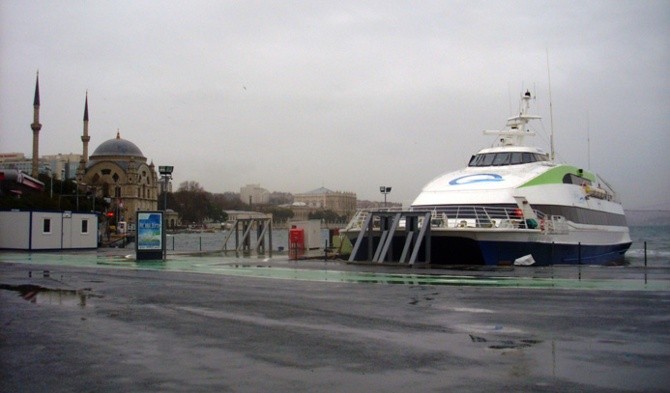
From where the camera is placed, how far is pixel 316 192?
6570 inches

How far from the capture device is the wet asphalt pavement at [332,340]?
7758 mm

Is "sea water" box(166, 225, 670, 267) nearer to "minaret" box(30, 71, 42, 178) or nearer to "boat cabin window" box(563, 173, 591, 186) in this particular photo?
"boat cabin window" box(563, 173, 591, 186)

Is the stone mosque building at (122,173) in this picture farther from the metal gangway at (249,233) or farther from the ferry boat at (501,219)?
the ferry boat at (501,219)

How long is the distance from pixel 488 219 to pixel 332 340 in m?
20.1

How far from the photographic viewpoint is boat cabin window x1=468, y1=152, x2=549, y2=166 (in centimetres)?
3631

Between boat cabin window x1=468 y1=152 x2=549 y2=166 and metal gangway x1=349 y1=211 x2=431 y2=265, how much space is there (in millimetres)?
8079

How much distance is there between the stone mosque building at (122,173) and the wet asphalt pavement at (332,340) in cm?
12491

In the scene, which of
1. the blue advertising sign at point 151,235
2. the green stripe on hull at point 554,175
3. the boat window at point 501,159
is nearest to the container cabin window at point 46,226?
the blue advertising sign at point 151,235

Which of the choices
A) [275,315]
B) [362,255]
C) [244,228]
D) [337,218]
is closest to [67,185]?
[337,218]

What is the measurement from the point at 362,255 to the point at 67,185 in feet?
237

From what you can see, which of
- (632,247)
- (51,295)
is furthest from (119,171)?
(51,295)

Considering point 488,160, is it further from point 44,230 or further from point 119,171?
point 119,171

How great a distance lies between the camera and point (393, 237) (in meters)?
30.2

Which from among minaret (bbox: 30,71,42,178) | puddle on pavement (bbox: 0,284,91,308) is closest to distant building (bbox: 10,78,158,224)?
minaret (bbox: 30,71,42,178)
